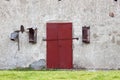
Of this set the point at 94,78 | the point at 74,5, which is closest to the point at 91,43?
the point at 74,5

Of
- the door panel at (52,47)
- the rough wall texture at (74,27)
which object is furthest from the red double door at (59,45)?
the rough wall texture at (74,27)

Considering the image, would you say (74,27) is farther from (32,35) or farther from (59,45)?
(32,35)

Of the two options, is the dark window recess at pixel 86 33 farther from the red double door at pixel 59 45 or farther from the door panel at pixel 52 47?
the door panel at pixel 52 47

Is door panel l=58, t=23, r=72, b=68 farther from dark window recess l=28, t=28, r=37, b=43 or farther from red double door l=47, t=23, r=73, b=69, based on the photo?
dark window recess l=28, t=28, r=37, b=43

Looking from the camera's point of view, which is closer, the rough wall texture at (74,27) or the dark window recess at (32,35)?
the rough wall texture at (74,27)

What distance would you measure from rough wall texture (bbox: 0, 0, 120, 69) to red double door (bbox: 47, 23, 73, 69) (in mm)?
171

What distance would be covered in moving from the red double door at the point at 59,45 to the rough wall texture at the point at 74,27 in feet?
0.56

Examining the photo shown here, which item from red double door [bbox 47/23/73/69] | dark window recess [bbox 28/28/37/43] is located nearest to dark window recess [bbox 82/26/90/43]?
red double door [bbox 47/23/73/69]

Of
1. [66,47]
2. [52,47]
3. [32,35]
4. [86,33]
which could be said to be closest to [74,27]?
[86,33]

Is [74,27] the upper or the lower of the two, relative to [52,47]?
upper

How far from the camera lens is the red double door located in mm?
16469

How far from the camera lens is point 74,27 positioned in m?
16.5

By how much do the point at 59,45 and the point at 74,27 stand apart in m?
0.77

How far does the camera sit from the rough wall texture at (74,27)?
53.8 feet
